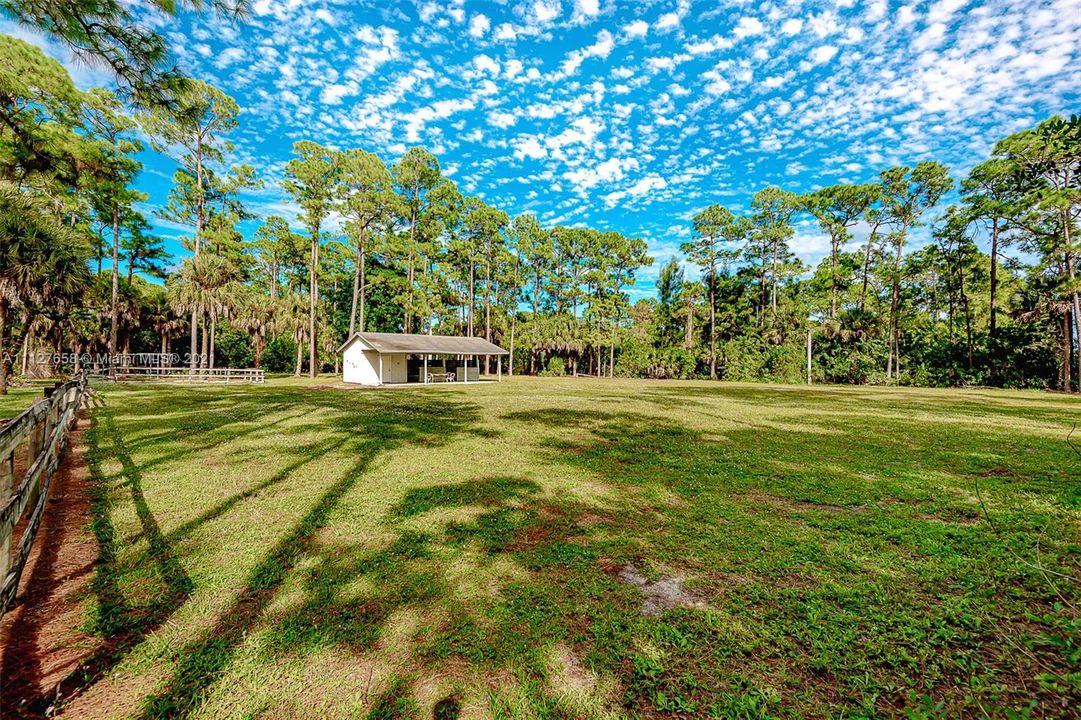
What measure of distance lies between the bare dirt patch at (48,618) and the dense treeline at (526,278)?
6.66 metres

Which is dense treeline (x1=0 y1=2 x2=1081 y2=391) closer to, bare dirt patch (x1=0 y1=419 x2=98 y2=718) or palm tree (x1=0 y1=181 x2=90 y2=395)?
palm tree (x1=0 y1=181 x2=90 y2=395)

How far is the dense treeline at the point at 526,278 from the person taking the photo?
51.3ft

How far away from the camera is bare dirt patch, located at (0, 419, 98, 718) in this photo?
2238mm

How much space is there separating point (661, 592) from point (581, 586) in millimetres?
634

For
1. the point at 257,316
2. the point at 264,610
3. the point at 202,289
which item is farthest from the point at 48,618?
the point at 257,316

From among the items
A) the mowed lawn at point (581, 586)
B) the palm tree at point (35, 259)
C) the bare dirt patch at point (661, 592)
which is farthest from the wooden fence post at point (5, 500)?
the palm tree at point (35, 259)

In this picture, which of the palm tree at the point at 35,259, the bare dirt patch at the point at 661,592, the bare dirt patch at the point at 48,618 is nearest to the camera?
the bare dirt patch at the point at 48,618

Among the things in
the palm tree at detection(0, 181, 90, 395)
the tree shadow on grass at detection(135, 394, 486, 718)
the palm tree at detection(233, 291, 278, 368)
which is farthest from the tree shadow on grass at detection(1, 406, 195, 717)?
the palm tree at detection(233, 291, 278, 368)

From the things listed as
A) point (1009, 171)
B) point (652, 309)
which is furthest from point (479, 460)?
point (652, 309)

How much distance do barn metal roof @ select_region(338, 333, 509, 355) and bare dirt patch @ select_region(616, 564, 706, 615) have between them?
23164 millimetres

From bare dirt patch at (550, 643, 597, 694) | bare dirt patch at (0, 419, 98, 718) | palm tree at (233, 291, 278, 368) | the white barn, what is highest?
palm tree at (233, 291, 278, 368)

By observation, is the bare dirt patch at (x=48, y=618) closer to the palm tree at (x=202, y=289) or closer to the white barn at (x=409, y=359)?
the white barn at (x=409, y=359)

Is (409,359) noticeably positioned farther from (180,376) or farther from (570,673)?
(570,673)

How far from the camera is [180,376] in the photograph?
26.4 meters
